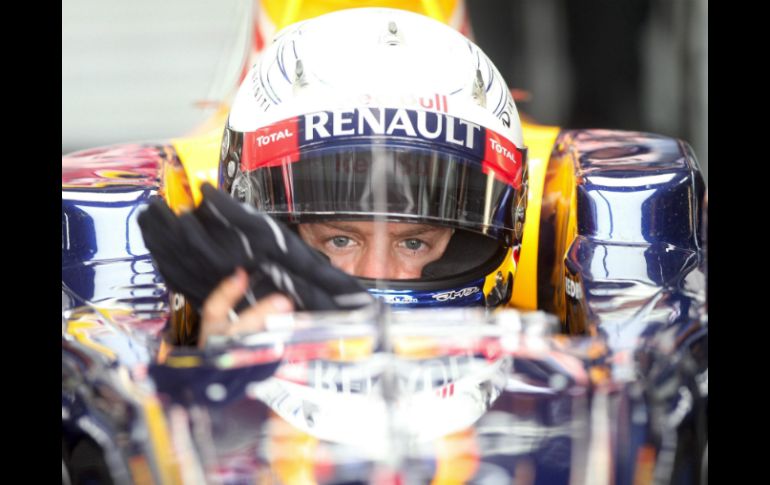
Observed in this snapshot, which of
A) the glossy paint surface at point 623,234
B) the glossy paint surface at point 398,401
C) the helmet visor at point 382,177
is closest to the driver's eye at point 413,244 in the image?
the helmet visor at point 382,177

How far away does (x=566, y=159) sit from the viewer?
2.03 m

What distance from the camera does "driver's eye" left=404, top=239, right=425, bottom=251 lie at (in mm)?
1768

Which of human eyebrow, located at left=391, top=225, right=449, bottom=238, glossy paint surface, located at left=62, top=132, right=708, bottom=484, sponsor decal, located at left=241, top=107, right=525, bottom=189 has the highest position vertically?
sponsor decal, located at left=241, top=107, right=525, bottom=189

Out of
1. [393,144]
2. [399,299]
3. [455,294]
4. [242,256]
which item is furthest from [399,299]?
[242,256]

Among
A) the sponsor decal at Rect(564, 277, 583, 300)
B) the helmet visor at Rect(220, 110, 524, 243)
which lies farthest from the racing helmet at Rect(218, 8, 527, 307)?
the sponsor decal at Rect(564, 277, 583, 300)

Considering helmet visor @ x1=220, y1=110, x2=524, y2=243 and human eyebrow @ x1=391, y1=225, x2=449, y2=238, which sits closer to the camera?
helmet visor @ x1=220, y1=110, x2=524, y2=243

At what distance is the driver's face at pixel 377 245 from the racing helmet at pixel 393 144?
41 mm

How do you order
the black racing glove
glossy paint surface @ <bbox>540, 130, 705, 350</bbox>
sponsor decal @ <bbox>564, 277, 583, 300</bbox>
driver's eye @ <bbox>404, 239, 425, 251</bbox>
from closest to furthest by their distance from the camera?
the black racing glove → glossy paint surface @ <bbox>540, 130, 705, 350</bbox> → sponsor decal @ <bbox>564, 277, 583, 300</bbox> → driver's eye @ <bbox>404, 239, 425, 251</bbox>

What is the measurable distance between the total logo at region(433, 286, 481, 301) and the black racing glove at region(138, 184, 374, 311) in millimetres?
323

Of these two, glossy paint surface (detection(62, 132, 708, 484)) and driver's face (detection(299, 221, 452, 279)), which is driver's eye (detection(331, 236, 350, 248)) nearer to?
driver's face (detection(299, 221, 452, 279))

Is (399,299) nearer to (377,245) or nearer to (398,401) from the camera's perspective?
(377,245)

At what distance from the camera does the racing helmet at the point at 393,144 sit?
164 centimetres

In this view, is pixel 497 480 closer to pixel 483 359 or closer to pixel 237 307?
pixel 483 359

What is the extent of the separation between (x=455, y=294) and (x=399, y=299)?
0.33ft
